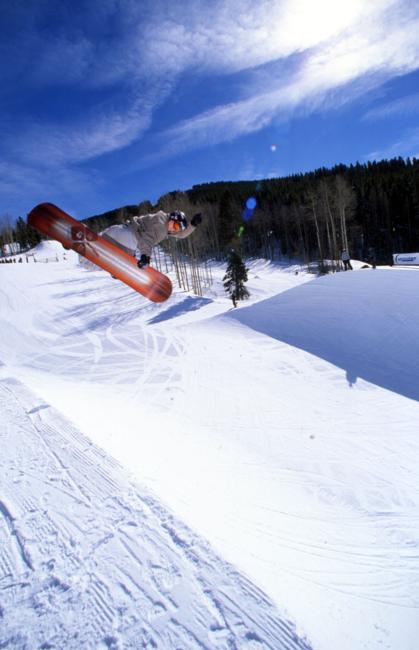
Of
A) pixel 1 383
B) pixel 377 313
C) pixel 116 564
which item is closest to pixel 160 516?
pixel 116 564

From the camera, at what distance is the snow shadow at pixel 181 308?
50.9 feet

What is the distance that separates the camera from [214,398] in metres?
7.46

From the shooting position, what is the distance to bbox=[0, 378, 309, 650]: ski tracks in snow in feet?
6.70

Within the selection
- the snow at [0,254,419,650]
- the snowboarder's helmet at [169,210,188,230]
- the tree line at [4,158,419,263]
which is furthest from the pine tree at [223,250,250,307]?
the snowboarder's helmet at [169,210,188,230]

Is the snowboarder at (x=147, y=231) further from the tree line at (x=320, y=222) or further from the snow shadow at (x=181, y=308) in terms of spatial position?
the tree line at (x=320, y=222)

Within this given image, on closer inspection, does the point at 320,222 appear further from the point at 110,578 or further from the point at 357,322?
the point at 110,578

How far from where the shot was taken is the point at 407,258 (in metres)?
17.3

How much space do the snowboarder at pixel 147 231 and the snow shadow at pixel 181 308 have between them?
313 inches

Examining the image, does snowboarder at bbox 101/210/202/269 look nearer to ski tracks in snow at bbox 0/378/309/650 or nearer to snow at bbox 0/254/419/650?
snow at bbox 0/254/419/650

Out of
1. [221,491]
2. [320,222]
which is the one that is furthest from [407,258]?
[320,222]

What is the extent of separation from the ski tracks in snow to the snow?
0.04 ft

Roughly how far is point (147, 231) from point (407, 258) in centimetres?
1645

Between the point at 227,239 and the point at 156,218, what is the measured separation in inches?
1616

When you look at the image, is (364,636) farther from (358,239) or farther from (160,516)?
(358,239)
